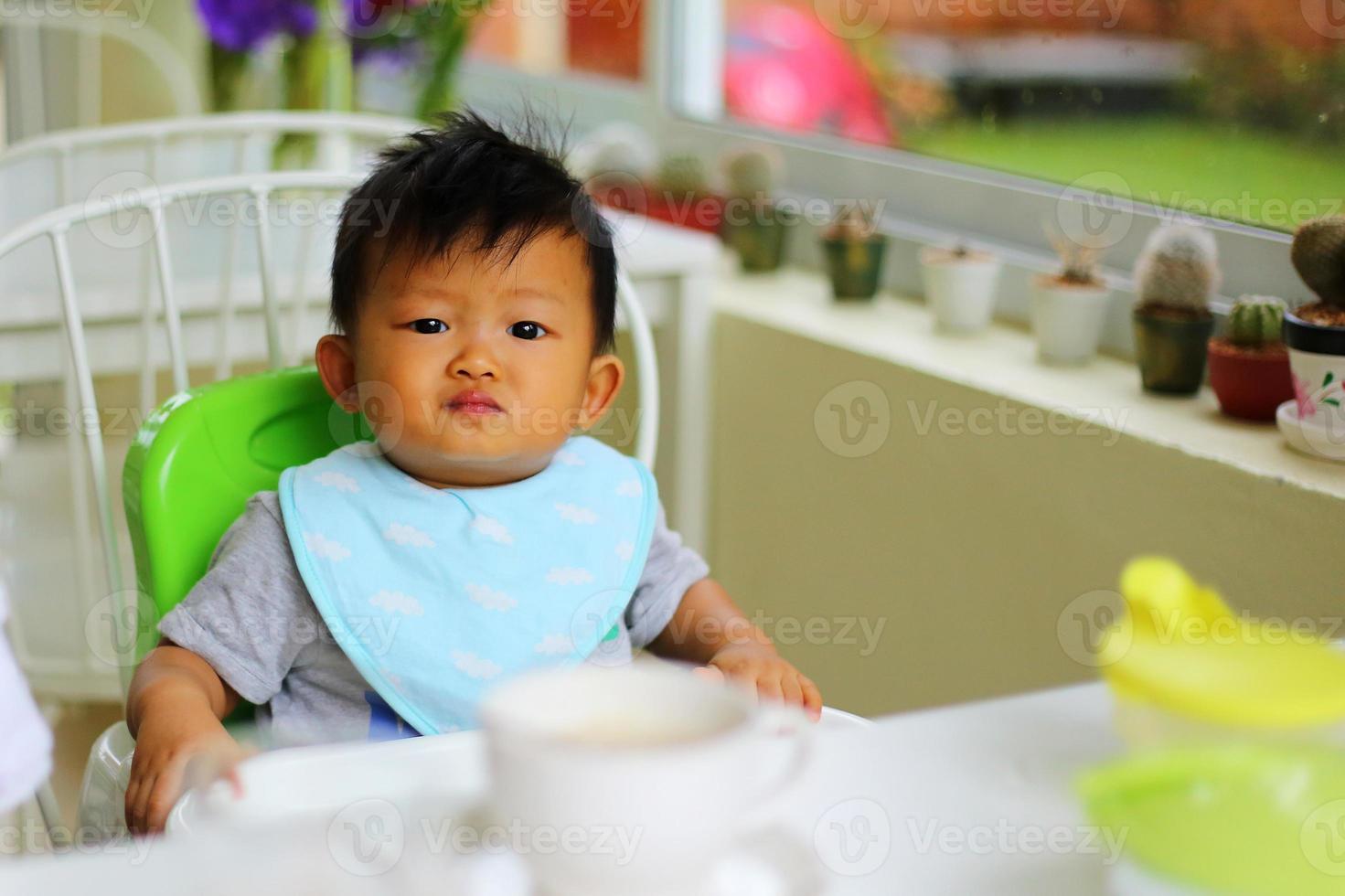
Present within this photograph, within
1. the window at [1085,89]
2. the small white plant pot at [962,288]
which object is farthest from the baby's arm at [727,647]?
the window at [1085,89]

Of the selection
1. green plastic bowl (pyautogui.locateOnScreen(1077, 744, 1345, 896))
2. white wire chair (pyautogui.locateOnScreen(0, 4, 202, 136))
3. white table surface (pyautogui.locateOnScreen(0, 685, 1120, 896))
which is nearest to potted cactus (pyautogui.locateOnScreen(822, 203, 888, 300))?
white table surface (pyautogui.locateOnScreen(0, 685, 1120, 896))

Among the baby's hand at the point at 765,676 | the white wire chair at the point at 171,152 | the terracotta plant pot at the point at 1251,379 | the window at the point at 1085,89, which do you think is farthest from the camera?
the white wire chair at the point at 171,152

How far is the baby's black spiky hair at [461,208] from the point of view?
100cm

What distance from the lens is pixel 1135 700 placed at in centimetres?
58

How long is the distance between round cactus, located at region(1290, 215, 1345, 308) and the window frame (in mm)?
191

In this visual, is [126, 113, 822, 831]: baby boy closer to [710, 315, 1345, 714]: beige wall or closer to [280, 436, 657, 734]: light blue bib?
[280, 436, 657, 734]: light blue bib

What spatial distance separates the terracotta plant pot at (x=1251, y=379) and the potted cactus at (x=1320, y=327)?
0.07 m

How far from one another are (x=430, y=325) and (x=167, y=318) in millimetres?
339

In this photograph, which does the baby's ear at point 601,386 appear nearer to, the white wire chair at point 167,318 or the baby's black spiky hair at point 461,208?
the baby's black spiky hair at point 461,208

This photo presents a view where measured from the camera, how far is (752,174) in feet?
6.28

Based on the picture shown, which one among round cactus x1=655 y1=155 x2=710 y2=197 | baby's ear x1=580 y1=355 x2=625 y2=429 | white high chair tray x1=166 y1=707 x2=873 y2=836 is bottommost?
white high chair tray x1=166 y1=707 x2=873 y2=836

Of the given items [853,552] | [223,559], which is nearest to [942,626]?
[853,552]

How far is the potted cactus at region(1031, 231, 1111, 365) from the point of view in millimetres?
1462

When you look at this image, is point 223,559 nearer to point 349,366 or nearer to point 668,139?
point 349,366
